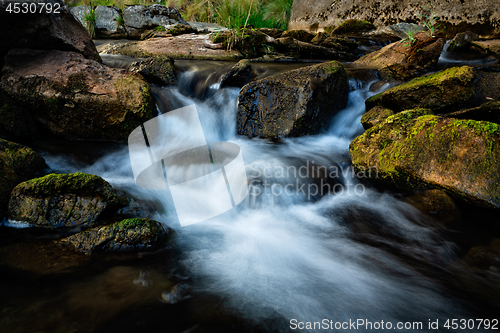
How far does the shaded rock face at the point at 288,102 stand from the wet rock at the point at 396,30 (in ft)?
22.3

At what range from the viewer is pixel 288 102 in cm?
478

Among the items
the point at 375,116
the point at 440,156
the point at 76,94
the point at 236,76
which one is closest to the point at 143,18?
the point at 236,76

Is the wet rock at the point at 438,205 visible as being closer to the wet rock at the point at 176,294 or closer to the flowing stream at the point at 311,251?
the flowing stream at the point at 311,251

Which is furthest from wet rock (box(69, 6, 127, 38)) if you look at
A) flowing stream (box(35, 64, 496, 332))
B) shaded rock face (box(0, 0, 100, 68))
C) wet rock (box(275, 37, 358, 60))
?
flowing stream (box(35, 64, 496, 332))

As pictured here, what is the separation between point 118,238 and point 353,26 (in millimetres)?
12393

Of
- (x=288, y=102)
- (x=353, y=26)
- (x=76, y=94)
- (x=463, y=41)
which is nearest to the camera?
(x=76, y=94)

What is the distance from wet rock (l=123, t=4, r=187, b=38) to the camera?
11.3 meters

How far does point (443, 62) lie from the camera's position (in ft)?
22.9

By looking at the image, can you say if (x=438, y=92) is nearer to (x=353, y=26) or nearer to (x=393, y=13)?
(x=393, y=13)

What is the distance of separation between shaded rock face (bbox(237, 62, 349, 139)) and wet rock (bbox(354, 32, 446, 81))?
197cm

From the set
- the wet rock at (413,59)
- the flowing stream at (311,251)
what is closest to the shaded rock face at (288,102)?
the flowing stream at (311,251)

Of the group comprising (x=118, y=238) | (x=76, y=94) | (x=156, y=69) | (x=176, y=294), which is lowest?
(x=176, y=294)

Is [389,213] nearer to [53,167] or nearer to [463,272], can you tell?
[463,272]

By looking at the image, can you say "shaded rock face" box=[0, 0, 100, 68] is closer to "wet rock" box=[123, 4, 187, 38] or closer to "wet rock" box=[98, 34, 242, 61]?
"wet rock" box=[98, 34, 242, 61]
